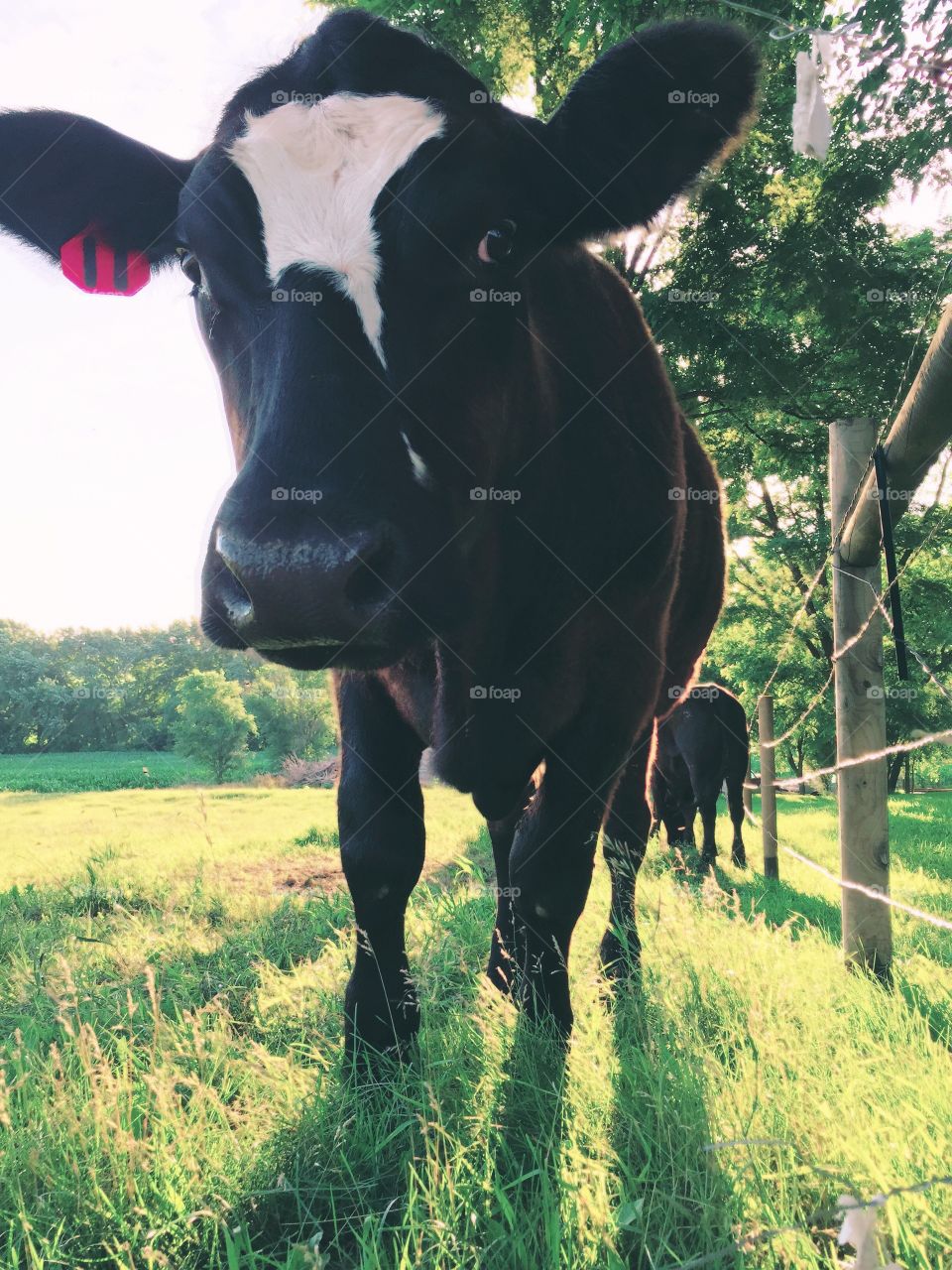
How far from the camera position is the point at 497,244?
2107 mm

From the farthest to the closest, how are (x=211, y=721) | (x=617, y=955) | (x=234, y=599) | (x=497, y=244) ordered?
1. (x=211, y=721)
2. (x=617, y=955)
3. (x=497, y=244)
4. (x=234, y=599)

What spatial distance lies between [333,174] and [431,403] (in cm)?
58

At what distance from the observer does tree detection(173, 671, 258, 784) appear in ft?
105

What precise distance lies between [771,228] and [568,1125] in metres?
9.52

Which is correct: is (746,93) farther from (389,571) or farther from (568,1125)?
(568,1125)

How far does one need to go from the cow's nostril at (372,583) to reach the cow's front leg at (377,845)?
1.01 m

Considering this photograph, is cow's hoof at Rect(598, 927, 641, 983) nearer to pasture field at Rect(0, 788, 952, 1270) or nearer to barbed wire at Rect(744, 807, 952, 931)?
pasture field at Rect(0, 788, 952, 1270)

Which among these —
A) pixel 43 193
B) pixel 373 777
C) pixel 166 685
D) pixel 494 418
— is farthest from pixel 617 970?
pixel 166 685

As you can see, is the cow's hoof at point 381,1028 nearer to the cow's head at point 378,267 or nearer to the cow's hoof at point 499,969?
the cow's hoof at point 499,969

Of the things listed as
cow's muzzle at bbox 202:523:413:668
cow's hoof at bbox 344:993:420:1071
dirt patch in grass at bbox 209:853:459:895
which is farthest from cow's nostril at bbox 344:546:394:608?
dirt patch in grass at bbox 209:853:459:895

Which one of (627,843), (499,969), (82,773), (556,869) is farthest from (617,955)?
(82,773)

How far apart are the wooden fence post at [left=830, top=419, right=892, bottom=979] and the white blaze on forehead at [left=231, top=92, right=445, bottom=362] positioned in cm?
252

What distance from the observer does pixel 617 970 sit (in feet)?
11.3

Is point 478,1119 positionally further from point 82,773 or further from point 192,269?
point 82,773
